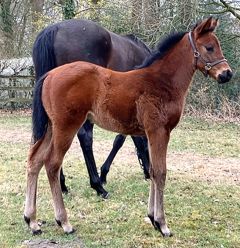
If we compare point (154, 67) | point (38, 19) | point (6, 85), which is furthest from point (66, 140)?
point (38, 19)

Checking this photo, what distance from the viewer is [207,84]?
15.3m

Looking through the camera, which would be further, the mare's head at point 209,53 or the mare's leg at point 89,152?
the mare's leg at point 89,152

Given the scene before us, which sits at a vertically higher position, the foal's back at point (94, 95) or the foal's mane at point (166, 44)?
the foal's mane at point (166, 44)

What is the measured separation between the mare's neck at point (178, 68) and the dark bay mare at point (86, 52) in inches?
60.8

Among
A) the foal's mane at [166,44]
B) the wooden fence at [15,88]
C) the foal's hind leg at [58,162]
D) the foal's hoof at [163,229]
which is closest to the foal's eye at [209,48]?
the foal's mane at [166,44]

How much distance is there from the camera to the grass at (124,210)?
4.36 meters

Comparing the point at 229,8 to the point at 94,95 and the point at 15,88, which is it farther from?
the point at 94,95

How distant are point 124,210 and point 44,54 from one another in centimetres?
221

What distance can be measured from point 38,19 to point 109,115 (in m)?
16.9

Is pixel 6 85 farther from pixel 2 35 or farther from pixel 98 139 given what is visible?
pixel 98 139

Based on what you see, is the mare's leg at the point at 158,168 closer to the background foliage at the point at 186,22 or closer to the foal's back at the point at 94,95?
the foal's back at the point at 94,95

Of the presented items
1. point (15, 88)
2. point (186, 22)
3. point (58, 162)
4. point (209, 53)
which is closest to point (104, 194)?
point (58, 162)

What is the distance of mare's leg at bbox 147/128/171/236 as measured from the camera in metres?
4.43

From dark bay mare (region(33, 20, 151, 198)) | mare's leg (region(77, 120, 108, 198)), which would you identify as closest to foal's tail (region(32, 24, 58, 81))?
dark bay mare (region(33, 20, 151, 198))
